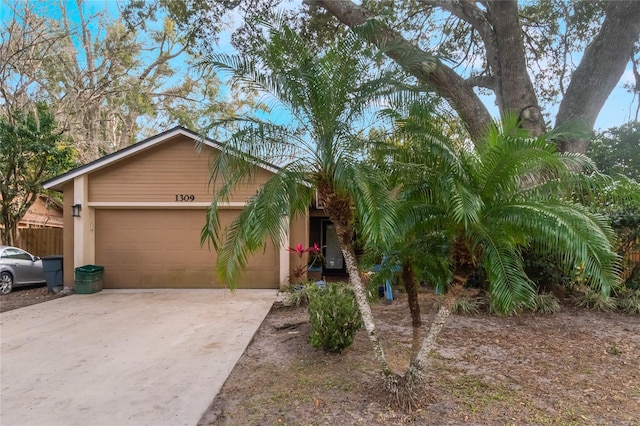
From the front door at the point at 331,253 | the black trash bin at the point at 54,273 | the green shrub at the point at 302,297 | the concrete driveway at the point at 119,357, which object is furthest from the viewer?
the front door at the point at 331,253

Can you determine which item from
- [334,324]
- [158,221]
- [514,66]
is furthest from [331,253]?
[334,324]

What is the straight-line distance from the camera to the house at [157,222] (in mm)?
10250

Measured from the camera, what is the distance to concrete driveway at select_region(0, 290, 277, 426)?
3.69 m

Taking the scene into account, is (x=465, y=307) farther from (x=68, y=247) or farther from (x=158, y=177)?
(x=68, y=247)

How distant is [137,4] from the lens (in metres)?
10.2

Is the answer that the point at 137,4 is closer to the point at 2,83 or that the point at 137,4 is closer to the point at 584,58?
the point at 2,83

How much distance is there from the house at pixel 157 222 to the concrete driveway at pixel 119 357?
4.83 feet

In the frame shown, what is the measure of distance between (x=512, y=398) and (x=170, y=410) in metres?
3.43

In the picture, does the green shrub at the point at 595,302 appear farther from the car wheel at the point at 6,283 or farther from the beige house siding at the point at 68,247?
the car wheel at the point at 6,283

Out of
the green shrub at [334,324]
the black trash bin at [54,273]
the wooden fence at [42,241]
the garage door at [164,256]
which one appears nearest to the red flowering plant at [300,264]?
the garage door at [164,256]

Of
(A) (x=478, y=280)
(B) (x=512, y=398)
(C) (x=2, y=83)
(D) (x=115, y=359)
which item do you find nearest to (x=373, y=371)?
(B) (x=512, y=398)

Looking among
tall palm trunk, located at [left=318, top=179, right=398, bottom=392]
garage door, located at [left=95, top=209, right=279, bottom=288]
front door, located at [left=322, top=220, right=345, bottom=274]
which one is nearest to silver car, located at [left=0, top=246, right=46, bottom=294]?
garage door, located at [left=95, top=209, right=279, bottom=288]

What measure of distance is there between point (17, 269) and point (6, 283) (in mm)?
451

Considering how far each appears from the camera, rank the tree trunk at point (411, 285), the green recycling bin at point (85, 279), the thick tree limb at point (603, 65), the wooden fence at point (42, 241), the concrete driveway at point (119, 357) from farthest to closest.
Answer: the wooden fence at point (42, 241) → the green recycling bin at point (85, 279) → the thick tree limb at point (603, 65) → the tree trunk at point (411, 285) → the concrete driveway at point (119, 357)
